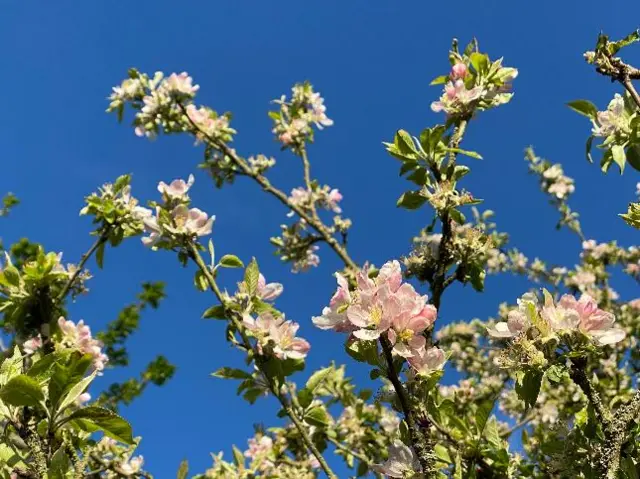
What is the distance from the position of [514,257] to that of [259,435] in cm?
680

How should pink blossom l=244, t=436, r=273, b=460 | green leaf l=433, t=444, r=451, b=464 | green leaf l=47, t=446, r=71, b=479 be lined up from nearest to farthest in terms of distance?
green leaf l=47, t=446, r=71, b=479 < green leaf l=433, t=444, r=451, b=464 < pink blossom l=244, t=436, r=273, b=460

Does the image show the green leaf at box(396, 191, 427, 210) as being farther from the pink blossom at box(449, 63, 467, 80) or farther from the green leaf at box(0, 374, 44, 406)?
the green leaf at box(0, 374, 44, 406)

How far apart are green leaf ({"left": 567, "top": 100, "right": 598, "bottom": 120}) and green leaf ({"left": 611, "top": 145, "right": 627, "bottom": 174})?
0.24 m

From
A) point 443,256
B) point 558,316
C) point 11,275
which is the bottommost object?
point 558,316

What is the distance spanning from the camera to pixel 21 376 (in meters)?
1.28

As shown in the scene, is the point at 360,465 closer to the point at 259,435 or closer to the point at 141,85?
the point at 259,435

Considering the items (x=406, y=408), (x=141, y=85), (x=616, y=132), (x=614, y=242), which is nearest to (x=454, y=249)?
(x=616, y=132)

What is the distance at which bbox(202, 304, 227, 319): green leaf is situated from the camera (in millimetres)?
2506

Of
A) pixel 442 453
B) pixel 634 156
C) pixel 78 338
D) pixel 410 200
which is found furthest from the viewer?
pixel 78 338

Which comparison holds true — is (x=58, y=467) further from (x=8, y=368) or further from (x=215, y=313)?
(x=215, y=313)

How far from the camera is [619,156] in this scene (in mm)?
2109

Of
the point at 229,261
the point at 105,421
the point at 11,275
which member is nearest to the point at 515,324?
the point at 105,421

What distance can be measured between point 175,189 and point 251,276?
65 cm

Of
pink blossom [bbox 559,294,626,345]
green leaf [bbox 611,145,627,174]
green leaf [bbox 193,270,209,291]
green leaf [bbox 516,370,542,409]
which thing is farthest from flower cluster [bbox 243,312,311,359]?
green leaf [bbox 611,145,627,174]
